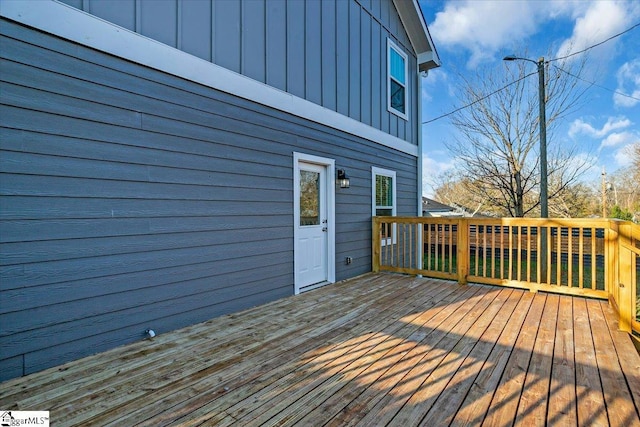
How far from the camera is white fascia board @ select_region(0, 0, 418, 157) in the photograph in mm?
2268

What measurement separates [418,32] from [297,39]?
3961mm

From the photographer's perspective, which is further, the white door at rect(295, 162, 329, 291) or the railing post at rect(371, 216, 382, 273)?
the railing post at rect(371, 216, 382, 273)

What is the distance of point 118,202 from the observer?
266cm

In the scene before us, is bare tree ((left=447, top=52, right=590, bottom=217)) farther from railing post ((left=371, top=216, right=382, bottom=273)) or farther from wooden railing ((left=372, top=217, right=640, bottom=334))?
railing post ((left=371, top=216, right=382, bottom=273))

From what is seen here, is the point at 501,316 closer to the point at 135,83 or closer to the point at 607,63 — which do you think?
the point at 135,83

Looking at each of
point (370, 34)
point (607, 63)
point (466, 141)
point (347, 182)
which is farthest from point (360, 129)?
point (607, 63)

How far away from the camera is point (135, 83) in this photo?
2.77m

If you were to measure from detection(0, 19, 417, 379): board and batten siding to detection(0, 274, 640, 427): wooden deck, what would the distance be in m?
0.29

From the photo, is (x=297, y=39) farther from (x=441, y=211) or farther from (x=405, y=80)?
(x=441, y=211)

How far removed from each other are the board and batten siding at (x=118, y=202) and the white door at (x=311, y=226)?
16.4 inches

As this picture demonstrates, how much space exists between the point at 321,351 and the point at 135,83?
2.69 meters

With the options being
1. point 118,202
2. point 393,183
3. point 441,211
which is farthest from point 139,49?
point 441,211

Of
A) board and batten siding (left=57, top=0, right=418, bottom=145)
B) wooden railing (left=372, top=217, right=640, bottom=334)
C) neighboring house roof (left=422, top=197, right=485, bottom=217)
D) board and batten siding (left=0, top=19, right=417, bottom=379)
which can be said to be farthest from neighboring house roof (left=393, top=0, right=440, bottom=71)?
neighboring house roof (left=422, top=197, right=485, bottom=217)

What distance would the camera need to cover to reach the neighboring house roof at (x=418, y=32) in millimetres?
6648
